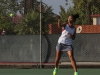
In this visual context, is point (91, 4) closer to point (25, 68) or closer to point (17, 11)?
point (17, 11)

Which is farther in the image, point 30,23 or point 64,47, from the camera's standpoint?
point 30,23

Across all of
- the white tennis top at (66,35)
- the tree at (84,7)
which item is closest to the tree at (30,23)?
the tree at (84,7)

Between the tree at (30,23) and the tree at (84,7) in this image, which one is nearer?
the tree at (30,23)

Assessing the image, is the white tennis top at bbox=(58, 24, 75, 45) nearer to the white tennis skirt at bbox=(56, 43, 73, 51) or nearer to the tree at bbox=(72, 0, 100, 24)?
the white tennis skirt at bbox=(56, 43, 73, 51)

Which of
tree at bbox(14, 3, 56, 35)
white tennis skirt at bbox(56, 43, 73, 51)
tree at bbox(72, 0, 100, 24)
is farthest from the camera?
tree at bbox(72, 0, 100, 24)

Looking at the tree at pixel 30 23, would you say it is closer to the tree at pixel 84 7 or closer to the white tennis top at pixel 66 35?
the tree at pixel 84 7

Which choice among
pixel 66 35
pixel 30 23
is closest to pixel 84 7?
pixel 30 23

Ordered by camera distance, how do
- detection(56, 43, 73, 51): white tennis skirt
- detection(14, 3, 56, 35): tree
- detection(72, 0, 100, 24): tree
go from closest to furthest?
detection(56, 43, 73, 51): white tennis skirt
detection(14, 3, 56, 35): tree
detection(72, 0, 100, 24): tree

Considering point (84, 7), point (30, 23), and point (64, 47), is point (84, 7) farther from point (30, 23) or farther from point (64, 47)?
point (64, 47)

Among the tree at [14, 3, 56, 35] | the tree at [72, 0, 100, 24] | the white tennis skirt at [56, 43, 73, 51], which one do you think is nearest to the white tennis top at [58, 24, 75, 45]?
the white tennis skirt at [56, 43, 73, 51]

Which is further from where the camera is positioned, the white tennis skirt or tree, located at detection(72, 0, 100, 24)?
tree, located at detection(72, 0, 100, 24)

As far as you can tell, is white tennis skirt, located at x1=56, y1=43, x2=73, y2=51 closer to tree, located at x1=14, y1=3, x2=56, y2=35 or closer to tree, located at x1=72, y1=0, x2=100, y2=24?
tree, located at x1=14, y1=3, x2=56, y2=35

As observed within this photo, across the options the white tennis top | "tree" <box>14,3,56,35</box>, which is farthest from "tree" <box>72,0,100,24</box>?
the white tennis top

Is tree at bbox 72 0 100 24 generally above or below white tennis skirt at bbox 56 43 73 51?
above
